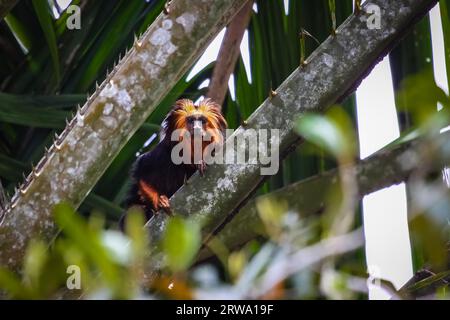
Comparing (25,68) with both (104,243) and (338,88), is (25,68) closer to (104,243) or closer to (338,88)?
(338,88)

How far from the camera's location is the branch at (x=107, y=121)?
2.42 meters

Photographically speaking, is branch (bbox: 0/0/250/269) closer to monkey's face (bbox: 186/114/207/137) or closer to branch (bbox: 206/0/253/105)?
branch (bbox: 206/0/253/105)

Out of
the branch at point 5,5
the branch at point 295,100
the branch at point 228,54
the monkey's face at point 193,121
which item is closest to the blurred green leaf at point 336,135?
the branch at point 295,100

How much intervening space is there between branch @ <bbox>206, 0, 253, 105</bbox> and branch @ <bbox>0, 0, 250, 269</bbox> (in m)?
1.11

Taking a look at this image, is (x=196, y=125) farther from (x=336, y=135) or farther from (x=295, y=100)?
(x=336, y=135)

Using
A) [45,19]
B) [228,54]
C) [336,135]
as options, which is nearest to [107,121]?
[45,19]

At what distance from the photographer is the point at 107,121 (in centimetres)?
249

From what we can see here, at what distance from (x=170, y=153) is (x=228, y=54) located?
0.83 meters

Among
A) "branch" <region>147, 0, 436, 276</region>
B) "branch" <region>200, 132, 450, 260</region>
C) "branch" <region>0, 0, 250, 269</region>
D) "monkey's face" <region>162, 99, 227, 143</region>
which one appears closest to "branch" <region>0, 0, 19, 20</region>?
"branch" <region>0, 0, 250, 269</region>

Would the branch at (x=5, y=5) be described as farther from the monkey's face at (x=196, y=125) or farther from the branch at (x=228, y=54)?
the monkey's face at (x=196, y=125)

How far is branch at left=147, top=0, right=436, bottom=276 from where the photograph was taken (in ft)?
8.20

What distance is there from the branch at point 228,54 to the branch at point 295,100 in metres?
1.13
